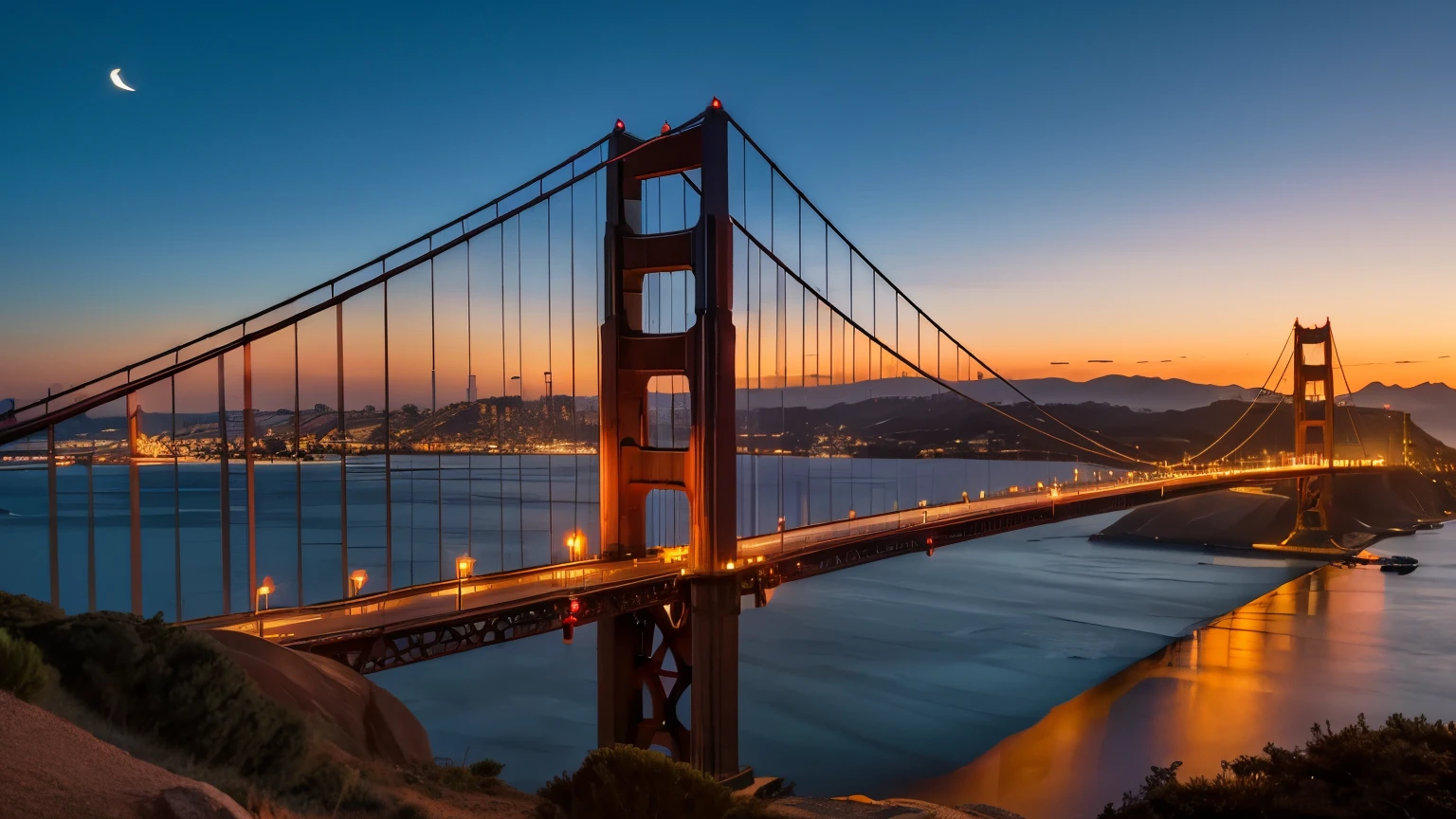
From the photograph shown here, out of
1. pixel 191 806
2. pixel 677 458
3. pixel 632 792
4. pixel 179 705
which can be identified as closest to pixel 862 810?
pixel 632 792

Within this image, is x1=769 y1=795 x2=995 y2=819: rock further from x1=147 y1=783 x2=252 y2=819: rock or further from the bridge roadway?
x1=147 y1=783 x2=252 y2=819: rock

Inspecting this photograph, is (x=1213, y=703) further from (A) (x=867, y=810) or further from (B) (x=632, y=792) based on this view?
(B) (x=632, y=792)

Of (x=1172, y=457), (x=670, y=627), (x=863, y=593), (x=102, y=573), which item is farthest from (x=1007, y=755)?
(x=1172, y=457)

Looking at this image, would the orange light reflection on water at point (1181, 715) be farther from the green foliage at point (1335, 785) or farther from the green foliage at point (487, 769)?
the green foliage at point (487, 769)

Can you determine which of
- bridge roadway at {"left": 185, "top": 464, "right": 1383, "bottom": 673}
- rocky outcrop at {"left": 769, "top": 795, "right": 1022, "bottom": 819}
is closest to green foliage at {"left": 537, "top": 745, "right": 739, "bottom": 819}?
rocky outcrop at {"left": 769, "top": 795, "right": 1022, "bottom": 819}

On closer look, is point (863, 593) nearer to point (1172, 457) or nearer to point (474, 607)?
point (474, 607)

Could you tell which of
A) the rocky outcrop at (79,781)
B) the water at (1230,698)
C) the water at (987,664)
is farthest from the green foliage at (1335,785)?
the rocky outcrop at (79,781)

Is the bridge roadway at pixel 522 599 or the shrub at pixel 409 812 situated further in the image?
the bridge roadway at pixel 522 599
